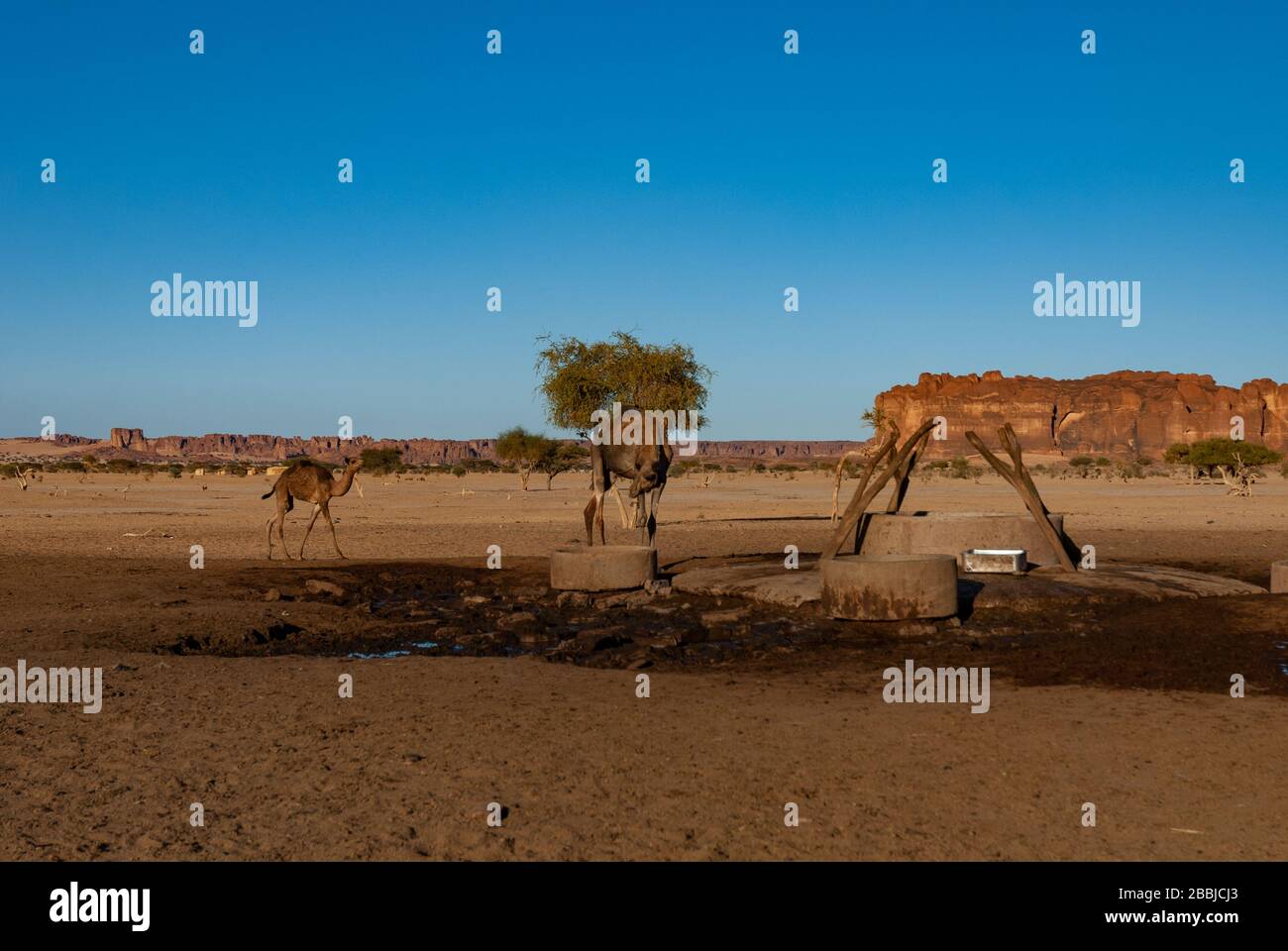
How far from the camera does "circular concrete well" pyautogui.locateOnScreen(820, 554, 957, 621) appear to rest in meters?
13.3

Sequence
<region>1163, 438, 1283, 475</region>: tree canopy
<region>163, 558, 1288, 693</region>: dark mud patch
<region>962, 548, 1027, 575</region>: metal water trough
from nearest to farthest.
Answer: <region>163, 558, 1288, 693</region>: dark mud patch, <region>962, 548, 1027, 575</region>: metal water trough, <region>1163, 438, 1283, 475</region>: tree canopy

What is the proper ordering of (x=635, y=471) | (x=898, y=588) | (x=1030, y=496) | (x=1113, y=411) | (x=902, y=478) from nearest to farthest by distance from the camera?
1. (x=898, y=588)
2. (x=1030, y=496)
3. (x=902, y=478)
4. (x=635, y=471)
5. (x=1113, y=411)

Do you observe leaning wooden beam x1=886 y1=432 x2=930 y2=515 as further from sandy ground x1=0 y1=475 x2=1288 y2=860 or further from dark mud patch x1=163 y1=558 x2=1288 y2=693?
sandy ground x1=0 y1=475 x2=1288 y2=860

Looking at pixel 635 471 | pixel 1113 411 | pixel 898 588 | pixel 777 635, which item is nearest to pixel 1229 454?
pixel 635 471

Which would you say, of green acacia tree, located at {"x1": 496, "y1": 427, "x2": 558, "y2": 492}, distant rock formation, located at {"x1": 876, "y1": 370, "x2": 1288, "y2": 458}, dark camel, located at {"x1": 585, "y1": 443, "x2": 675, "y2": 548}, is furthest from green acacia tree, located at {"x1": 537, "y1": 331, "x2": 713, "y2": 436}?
distant rock formation, located at {"x1": 876, "y1": 370, "x2": 1288, "y2": 458}

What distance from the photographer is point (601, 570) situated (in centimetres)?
1634

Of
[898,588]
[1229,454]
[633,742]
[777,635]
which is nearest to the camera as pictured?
[633,742]

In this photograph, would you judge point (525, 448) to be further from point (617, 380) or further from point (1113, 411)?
point (1113, 411)

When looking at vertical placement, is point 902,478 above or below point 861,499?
above

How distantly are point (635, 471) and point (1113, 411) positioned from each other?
596 feet

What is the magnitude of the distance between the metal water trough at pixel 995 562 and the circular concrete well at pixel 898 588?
294 centimetres

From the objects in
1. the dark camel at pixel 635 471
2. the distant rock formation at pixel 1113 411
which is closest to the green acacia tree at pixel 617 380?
the dark camel at pixel 635 471

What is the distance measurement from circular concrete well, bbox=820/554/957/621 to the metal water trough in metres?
2.94
